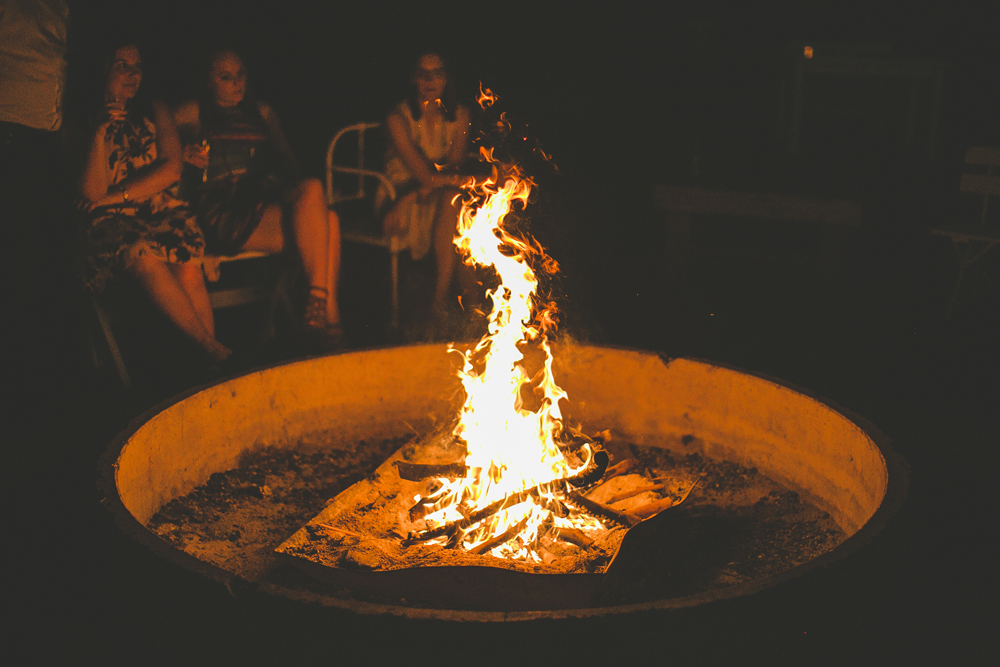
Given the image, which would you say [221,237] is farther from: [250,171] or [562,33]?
[562,33]

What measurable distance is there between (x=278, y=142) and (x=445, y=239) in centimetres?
90

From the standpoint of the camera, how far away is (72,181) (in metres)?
3.49

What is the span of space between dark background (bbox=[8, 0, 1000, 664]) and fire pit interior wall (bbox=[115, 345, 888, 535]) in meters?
0.23

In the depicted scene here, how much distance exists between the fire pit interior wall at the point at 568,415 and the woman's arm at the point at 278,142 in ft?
4.45

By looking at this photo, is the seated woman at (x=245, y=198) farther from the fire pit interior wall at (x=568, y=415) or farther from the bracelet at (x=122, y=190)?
the fire pit interior wall at (x=568, y=415)

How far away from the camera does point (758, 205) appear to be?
16.4 ft

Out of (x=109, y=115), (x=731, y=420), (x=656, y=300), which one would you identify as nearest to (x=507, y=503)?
(x=731, y=420)

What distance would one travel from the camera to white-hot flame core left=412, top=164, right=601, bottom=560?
2.47 m

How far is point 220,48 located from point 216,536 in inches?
88.3

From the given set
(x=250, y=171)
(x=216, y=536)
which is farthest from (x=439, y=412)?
(x=250, y=171)

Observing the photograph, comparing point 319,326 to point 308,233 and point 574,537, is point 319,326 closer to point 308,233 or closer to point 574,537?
point 308,233

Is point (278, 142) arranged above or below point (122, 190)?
above

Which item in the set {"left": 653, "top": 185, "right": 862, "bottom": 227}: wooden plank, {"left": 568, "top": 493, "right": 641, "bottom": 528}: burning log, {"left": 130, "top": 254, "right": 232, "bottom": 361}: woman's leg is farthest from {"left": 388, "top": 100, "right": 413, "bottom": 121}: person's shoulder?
{"left": 568, "top": 493, "right": 641, "bottom": 528}: burning log

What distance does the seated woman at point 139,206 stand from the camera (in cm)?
338
